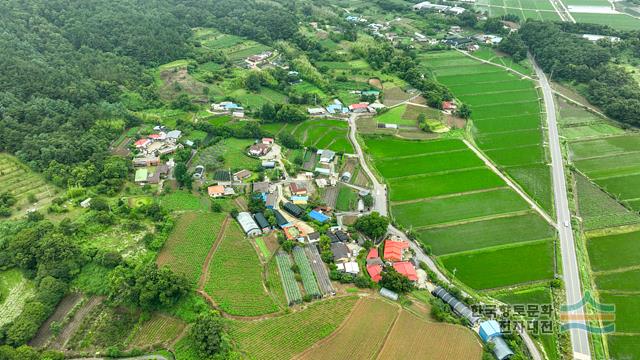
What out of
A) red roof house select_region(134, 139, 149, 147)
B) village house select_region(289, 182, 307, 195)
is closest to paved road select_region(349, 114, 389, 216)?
village house select_region(289, 182, 307, 195)

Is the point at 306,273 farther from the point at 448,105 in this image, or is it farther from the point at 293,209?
the point at 448,105

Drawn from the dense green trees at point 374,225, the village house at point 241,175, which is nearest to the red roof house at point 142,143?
the village house at point 241,175

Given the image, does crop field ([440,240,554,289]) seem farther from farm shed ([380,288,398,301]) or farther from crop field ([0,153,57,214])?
crop field ([0,153,57,214])

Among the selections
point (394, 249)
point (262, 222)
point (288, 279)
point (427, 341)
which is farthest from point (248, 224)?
point (427, 341)

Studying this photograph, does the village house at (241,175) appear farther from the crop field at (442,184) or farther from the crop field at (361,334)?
the crop field at (361,334)

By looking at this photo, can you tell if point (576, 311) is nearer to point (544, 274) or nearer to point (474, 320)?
point (544, 274)
